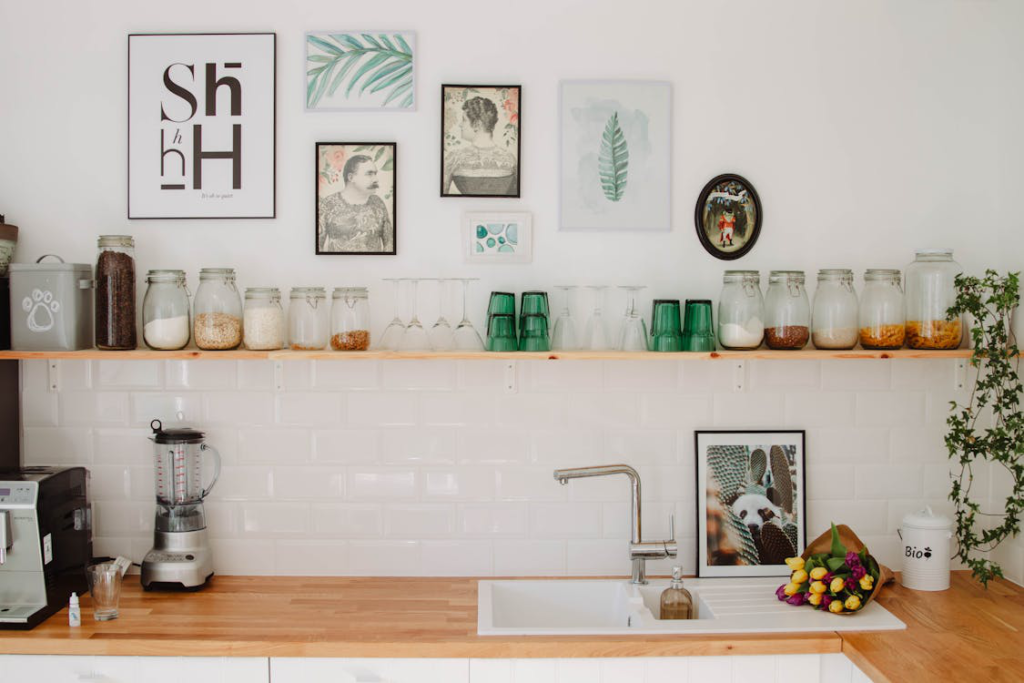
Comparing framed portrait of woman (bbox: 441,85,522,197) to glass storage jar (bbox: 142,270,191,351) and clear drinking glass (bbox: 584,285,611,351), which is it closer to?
clear drinking glass (bbox: 584,285,611,351)

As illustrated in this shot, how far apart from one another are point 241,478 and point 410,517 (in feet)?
1.81

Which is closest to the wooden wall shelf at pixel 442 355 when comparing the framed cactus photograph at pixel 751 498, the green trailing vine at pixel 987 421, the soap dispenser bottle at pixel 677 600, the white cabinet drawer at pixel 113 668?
Answer: the green trailing vine at pixel 987 421

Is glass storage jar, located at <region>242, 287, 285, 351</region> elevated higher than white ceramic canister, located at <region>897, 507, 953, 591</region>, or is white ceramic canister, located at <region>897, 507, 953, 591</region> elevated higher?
glass storage jar, located at <region>242, 287, 285, 351</region>

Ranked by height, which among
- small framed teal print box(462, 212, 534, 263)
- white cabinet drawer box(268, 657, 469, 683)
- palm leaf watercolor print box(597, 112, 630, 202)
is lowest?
white cabinet drawer box(268, 657, 469, 683)

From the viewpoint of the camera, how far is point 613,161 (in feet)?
8.45

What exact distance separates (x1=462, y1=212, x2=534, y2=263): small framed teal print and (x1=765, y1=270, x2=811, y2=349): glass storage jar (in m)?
0.77

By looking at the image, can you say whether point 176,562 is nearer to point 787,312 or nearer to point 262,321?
point 262,321

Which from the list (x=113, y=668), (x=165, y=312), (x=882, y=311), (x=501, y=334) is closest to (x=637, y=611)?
(x=501, y=334)

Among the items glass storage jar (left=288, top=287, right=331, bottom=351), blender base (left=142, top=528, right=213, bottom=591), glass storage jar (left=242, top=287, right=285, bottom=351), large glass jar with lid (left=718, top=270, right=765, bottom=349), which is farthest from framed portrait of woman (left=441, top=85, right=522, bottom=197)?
blender base (left=142, top=528, right=213, bottom=591)

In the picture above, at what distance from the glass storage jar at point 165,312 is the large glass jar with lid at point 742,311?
5.25 ft

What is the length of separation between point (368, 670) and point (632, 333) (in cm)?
118

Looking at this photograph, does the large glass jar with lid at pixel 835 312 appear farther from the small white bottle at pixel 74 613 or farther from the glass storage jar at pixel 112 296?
the small white bottle at pixel 74 613

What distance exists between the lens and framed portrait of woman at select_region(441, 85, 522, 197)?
2.57 metres

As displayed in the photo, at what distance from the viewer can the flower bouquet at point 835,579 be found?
7.27ft
